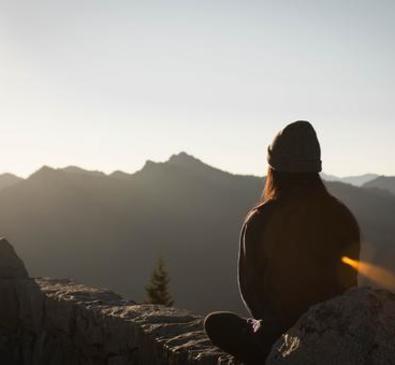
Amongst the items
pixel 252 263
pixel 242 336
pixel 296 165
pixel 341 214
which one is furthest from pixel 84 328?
pixel 341 214

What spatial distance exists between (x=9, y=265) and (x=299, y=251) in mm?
6338

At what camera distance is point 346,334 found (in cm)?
316

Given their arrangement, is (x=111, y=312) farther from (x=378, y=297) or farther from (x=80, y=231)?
(x=80, y=231)

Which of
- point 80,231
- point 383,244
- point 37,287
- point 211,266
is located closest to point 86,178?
point 80,231

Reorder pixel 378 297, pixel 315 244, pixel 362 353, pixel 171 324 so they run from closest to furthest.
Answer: pixel 362 353 → pixel 378 297 → pixel 315 244 → pixel 171 324

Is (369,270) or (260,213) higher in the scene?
(260,213)

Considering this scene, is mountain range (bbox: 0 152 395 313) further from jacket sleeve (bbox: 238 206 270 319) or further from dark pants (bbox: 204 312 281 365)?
jacket sleeve (bbox: 238 206 270 319)

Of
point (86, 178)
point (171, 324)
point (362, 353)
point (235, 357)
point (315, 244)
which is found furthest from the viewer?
point (86, 178)

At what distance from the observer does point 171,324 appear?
5.76 metres

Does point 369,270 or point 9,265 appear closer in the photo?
point 369,270

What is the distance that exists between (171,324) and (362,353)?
9.71ft

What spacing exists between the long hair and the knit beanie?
0.20ft

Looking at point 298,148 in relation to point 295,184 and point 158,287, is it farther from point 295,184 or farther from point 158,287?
point 158,287

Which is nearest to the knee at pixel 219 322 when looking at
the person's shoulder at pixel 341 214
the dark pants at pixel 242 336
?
the dark pants at pixel 242 336
